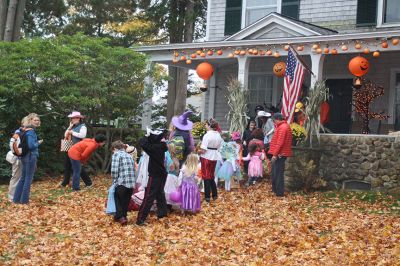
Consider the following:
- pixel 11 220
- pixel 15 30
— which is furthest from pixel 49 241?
pixel 15 30

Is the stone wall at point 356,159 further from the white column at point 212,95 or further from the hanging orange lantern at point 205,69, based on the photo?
the white column at point 212,95

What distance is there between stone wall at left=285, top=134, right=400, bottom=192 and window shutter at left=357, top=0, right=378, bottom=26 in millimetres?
4990

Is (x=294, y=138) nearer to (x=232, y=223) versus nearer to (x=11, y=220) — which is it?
(x=232, y=223)

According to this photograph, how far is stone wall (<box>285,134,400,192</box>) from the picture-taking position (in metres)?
13.3

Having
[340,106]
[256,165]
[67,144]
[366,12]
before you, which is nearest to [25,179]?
[67,144]

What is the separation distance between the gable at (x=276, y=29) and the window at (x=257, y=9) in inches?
64.8

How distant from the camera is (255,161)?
1391cm

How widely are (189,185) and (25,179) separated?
3307mm

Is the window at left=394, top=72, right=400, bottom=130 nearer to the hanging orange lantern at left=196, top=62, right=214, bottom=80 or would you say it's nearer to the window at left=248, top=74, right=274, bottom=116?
the window at left=248, top=74, right=274, bottom=116

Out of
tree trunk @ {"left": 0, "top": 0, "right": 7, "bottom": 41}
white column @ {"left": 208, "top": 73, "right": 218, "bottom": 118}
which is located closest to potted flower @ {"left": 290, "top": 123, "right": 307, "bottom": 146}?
white column @ {"left": 208, "top": 73, "right": 218, "bottom": 118}

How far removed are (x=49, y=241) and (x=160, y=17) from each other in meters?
19.4

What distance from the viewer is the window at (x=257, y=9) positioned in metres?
19.6

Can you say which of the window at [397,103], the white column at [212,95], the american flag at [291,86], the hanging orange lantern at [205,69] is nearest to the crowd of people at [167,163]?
the american flag at [291,86]

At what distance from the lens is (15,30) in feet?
76.8
